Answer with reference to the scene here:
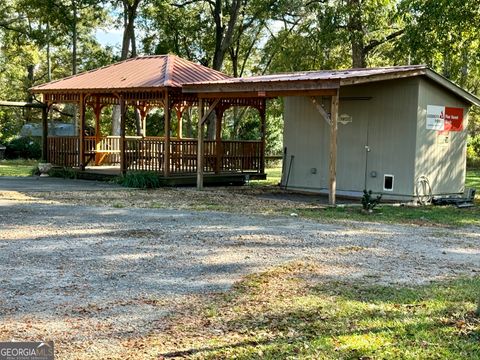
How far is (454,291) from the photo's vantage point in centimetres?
579

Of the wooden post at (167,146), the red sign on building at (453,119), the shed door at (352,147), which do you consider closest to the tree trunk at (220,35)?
the wooden post at (167,146)

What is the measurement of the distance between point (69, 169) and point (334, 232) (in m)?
11.7

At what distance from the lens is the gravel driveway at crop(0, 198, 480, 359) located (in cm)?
473

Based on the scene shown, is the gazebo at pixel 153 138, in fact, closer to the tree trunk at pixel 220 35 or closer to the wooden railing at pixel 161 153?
the wooden railing at pixel 161 153

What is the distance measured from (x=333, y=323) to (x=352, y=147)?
417 inches

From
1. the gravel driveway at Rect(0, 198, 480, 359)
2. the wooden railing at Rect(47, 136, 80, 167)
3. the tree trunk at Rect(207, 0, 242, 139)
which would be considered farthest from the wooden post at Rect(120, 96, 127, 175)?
the tree trunk at Rect(207, 0, 242, 139)

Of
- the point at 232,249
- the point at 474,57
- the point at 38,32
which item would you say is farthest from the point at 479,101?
the point at 38,32

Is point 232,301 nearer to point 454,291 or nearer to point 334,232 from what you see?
point 454,291

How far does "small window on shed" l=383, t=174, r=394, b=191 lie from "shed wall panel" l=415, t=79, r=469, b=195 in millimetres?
615

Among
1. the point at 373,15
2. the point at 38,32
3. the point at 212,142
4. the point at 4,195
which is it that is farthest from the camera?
the point at 38,32

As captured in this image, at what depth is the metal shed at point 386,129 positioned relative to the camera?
45.5 feet

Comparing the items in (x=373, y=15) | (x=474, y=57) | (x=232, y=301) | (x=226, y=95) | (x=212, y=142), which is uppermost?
(x=373, y=15)

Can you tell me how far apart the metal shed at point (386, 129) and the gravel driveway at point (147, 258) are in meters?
3.95

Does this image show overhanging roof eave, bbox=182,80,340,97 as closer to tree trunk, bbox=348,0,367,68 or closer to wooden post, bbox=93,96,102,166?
wooden post, bbox=93,96,102,166
